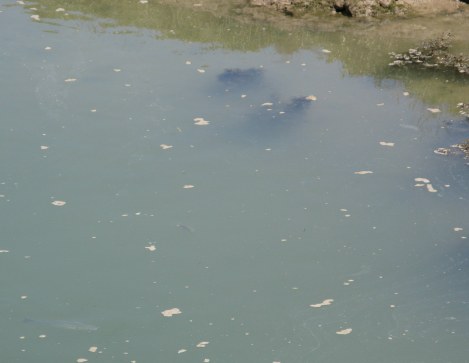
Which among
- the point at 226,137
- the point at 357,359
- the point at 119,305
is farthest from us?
the point at 226,137

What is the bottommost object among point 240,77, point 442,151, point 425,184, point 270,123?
point 425,184

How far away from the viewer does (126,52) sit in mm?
11930

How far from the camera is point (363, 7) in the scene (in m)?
13.7

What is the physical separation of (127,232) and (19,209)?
4.01 ft

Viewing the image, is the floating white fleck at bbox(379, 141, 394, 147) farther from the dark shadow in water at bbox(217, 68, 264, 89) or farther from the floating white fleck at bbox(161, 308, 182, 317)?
the floating white fleck at bbox(161, 308, 182, 317)

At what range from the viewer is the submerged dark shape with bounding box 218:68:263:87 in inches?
436

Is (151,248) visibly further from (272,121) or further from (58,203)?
(272,121)

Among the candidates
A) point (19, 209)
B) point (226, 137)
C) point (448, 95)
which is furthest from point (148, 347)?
point (448, 95)

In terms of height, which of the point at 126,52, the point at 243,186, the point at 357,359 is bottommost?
the point at 357,359

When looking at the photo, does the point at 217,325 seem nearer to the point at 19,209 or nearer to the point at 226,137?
the point at 19,209

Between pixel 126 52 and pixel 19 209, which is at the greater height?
pixel 126 52

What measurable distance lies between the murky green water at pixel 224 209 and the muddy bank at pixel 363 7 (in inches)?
73.5

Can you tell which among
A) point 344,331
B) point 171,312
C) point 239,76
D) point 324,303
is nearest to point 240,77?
→ point 239,76

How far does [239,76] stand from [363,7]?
3.56 metres
